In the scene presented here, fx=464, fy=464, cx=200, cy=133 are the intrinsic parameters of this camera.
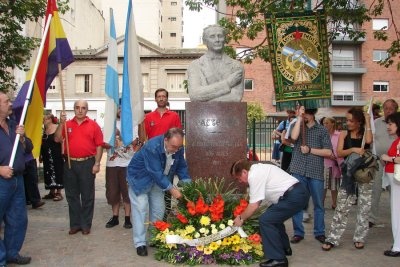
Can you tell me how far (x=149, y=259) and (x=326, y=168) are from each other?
4.16m

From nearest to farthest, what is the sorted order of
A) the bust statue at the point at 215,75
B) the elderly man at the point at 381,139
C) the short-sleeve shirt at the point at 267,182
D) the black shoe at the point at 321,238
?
the short-sleeve shirt at the point at 267,182, the black shoe at the point at 321,238, the bust statue at the point at 215,75, the elderly man at the point at 381,139

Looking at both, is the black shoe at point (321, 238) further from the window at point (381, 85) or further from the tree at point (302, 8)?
the window at point (381, 85)

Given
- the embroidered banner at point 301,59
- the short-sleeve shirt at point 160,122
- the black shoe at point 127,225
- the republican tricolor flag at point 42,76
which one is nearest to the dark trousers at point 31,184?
the black shoe at point 127,225

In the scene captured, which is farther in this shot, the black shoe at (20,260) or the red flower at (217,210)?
the red flower at (217,210)

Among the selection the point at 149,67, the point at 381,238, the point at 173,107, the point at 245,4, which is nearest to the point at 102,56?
the point at 149,67

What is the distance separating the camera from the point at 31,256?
5320 millimetres

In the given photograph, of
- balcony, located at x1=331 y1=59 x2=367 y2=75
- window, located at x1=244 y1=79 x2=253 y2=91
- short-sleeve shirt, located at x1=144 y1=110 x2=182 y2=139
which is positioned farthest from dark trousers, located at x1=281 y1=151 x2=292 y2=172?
balcony, located at x1=331 y1=59 x2=367 y2=75

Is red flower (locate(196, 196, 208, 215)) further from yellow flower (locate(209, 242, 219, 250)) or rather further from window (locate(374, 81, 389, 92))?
window (locate(374, 81, 389, 92))

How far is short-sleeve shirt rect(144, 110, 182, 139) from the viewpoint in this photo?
256 inches

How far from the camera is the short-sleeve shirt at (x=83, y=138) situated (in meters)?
6.34

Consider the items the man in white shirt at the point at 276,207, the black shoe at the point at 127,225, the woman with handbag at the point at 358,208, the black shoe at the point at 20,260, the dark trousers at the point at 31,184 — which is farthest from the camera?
the dark trousers at the point at 31,184

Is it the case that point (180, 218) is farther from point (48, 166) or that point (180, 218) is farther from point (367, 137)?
point (48, 166)

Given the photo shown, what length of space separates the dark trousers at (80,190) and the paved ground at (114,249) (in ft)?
0.72

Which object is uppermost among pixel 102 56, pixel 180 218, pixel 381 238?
pixel 102 56
